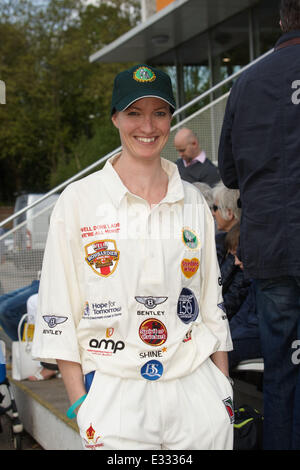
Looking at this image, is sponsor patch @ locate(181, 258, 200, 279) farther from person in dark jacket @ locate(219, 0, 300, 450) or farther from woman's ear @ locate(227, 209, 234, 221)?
woman's ear @ locate(227, 209, 234, 221)

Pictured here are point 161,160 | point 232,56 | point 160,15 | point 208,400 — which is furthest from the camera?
point 232,56

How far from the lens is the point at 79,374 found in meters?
1.93

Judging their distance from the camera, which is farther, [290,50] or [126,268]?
[290,50]

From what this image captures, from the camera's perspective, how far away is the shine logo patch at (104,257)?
6.30 feet

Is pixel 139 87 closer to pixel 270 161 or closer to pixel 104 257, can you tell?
pixel 104 257

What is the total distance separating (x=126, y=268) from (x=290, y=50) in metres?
1.33

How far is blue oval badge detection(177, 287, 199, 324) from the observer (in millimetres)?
1952

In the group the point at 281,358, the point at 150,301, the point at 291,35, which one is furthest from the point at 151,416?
the point at 291,35

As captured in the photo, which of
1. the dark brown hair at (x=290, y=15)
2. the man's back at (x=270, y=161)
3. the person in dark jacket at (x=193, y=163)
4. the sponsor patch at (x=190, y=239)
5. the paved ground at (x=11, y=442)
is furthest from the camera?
the person in dark jacket at (x=193, y=163)

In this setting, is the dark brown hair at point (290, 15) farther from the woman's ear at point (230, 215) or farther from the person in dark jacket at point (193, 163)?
the person in dark jacket at point (193, 163)

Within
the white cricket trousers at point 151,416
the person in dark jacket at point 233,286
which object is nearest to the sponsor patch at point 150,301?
the white cricket trousers at point 151,416

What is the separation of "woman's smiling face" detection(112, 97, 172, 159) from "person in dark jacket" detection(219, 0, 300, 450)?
62 cm
